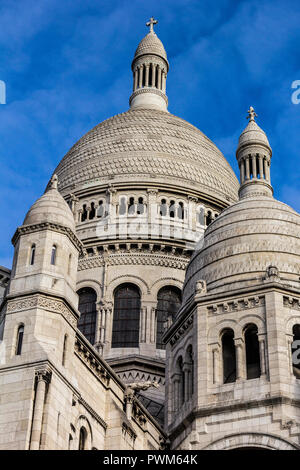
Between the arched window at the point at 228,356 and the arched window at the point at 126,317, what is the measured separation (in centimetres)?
1092

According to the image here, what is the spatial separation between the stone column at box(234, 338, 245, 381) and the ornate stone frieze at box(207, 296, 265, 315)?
1.15 meters

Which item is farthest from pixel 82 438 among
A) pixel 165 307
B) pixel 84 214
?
pixel 84 214

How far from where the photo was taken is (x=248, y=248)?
3419 centimetres

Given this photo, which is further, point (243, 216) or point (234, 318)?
point (243, 216)

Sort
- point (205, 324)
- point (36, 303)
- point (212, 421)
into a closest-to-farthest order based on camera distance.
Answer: point (36, 303) → point (212, 421) → point (205, 324)

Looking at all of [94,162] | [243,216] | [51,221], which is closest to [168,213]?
[94,162]

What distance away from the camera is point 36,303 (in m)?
25.3

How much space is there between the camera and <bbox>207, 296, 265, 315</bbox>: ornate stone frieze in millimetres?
31255

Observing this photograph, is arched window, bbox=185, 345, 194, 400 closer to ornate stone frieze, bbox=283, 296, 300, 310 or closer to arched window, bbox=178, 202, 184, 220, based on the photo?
ornate stone frieze, bbox=283, 296, 300, 310

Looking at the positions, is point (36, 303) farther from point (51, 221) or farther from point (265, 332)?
point (265, 332)

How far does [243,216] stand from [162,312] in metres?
8.84

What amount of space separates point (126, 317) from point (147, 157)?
9068mm

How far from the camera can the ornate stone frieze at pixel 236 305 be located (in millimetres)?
31255

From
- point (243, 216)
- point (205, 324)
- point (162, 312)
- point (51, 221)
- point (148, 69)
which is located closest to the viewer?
point (51, 221)
